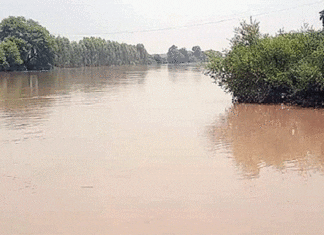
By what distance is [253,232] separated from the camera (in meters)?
6.78

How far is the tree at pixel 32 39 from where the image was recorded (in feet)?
293

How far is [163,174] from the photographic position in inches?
392

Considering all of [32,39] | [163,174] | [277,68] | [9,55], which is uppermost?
[32,39]

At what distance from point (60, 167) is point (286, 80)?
13.5 meters

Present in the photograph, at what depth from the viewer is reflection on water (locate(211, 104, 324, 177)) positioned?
10.8 metres

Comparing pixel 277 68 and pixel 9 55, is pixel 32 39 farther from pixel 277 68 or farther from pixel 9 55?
pixel 277 68

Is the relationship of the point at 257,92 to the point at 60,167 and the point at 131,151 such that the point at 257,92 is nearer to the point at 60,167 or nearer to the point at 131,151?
the point at 131,151

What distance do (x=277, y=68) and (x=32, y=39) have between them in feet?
251

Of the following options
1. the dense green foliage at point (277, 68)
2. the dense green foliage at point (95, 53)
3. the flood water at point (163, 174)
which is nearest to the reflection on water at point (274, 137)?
the flood water at point (163, 174)

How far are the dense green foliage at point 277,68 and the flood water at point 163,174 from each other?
195cm

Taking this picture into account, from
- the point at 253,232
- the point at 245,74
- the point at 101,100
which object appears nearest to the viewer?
the point at 253,232

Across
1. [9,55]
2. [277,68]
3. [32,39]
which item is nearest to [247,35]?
[277,68]

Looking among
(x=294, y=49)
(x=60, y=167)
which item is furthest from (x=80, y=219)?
(x=294, y=49)

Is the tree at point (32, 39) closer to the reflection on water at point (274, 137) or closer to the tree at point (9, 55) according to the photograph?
the tree at point (9, 55)
